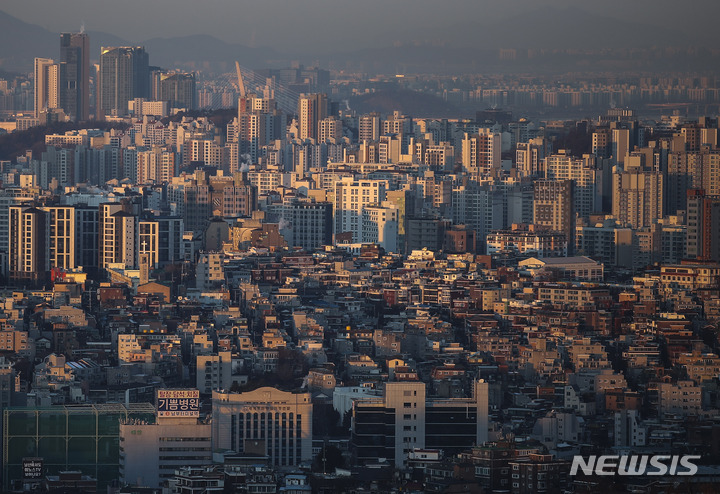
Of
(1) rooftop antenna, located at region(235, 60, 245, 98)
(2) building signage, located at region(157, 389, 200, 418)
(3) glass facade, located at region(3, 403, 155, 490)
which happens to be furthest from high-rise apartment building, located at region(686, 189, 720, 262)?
(1) rooftop antenna, located at region(235, 60, 245, 98)

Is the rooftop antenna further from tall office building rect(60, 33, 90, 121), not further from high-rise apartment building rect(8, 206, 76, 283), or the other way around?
high-rise apartment building rect(8, 206, 76, 283)

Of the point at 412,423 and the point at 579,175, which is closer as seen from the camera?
the point at 412,423

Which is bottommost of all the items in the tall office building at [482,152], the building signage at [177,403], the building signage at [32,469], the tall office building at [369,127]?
the building signage at [32,469]

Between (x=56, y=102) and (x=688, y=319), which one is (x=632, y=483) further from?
(x=56, y=102)

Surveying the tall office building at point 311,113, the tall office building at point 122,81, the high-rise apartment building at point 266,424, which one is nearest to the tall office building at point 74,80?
the tall office building at point 122,81

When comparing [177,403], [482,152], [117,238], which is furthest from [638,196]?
[177,403]

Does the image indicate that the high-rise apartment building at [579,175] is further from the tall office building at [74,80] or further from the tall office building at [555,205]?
the tall office building at [74,80]

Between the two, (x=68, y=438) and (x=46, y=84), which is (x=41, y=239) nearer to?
(x=68, y=438)
